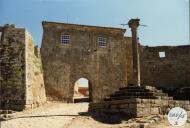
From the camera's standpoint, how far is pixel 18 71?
22.0 metres

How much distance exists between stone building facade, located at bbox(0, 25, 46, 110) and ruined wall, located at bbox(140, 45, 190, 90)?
9.68 metres

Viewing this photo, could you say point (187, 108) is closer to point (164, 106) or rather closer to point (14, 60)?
point (164, 106)

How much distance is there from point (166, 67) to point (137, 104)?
1468cm

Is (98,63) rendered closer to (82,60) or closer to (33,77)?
(82,60)

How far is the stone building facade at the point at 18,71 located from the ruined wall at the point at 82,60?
2360mm

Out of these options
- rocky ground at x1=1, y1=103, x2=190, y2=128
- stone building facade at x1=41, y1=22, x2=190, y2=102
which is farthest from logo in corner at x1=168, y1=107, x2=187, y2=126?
stone building facade at x1=41, y1=22, x2=190, y2=102

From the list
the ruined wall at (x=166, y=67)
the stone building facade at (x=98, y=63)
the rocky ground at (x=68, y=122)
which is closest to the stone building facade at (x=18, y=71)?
the stone building facade at (x=98, y=63)

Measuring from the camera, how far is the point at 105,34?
2877cm

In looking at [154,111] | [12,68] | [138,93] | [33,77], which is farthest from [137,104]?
[33,77]

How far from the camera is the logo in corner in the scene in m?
15.0

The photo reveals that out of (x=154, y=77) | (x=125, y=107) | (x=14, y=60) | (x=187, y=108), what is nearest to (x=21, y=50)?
(x=14, y=60)

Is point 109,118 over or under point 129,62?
under

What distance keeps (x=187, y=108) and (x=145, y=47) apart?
13201mm

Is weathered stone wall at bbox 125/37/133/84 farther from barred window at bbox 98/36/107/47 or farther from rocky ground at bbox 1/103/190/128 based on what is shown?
rocky ground at bbox 1/103/190/128
